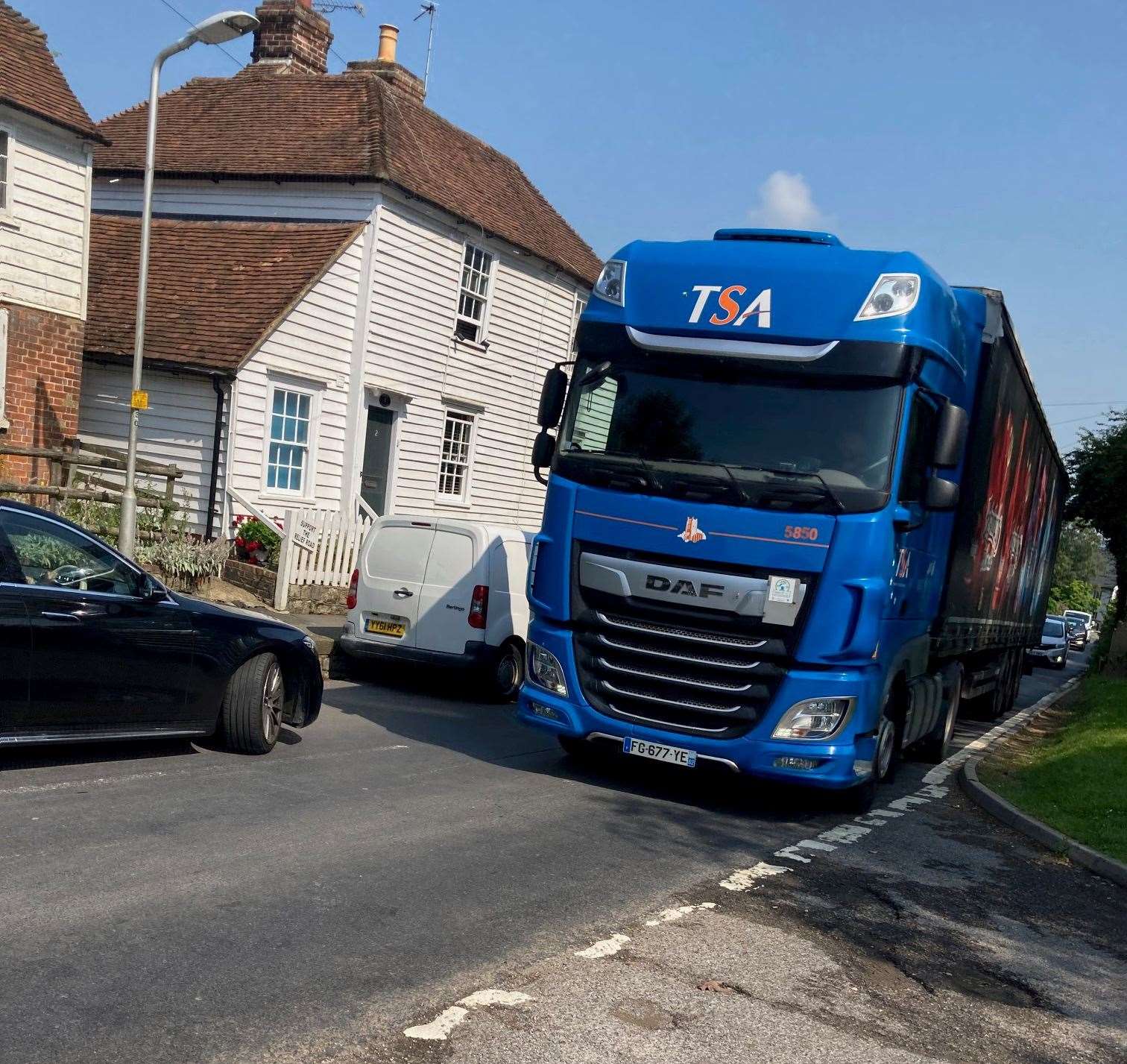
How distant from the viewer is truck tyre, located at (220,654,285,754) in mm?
9008

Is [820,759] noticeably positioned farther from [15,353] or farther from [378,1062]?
[15,353]

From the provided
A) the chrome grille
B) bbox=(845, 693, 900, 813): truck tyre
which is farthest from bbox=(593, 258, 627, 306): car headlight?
bbox=(845, 693, 900, 813): truck tyre

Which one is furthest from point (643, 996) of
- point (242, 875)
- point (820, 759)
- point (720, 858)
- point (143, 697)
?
point (143, 697)

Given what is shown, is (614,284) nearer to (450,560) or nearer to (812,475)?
(812,475)

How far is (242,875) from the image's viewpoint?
610 cm

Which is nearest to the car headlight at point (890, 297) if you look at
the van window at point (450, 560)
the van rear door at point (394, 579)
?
the van window at point (450, 560)

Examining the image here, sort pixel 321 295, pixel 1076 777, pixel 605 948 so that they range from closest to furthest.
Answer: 1. pixel 605 948
2. pixel 1076 777
3. pixel 321 295

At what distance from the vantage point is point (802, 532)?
8391mm

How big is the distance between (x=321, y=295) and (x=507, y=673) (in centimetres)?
962

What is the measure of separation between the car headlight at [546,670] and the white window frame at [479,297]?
15403mm

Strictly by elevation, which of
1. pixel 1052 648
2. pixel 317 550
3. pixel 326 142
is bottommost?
pixel 1052 648

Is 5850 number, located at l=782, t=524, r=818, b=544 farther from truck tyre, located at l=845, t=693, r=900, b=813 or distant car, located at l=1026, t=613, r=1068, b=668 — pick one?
distant car, located at l=1026, t=613, r=1068, b=668

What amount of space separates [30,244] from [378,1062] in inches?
645

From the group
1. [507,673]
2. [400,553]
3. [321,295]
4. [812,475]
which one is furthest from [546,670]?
[321,295]
